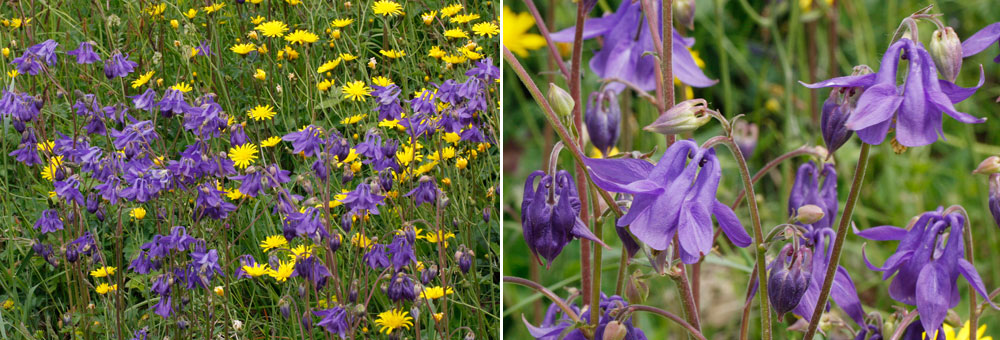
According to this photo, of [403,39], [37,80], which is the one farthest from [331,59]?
[37,80]

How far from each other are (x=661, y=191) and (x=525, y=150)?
1738 mm

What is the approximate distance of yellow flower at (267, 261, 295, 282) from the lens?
1589 mm

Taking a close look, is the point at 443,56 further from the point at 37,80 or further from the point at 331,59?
the point at 37,80

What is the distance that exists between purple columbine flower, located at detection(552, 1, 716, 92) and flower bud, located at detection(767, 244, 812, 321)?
1.41 feet

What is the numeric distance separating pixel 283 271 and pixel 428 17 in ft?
1.68

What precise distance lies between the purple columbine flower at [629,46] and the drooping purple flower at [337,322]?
0.61 metres

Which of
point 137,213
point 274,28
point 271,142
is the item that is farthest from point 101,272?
point 274,28

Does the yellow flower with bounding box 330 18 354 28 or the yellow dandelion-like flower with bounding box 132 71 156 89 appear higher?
the yellow flower with bounding box 330 18 354 28

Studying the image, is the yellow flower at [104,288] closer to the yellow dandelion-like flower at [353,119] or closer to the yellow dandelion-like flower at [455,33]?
the yellow dandelion-like flower at [353,119]

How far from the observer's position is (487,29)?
1535 millimetres

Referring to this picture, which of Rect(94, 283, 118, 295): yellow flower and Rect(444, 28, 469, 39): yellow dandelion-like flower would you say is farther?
Rect(94, 283, 118, 295): yellow flower

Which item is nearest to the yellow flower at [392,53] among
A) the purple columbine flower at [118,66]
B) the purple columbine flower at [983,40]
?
the purple columbine flower at [118,66]

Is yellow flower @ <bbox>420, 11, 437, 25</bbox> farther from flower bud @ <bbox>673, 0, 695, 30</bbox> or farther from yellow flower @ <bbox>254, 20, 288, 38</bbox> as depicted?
flower bud @ <bbox>673, 0, 695, 30</bbox>

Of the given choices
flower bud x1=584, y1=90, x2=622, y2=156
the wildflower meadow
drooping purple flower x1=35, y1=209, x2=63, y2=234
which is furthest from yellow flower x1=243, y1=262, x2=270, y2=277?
flower bud x1=584, y1=90, x2=622, y2=156
